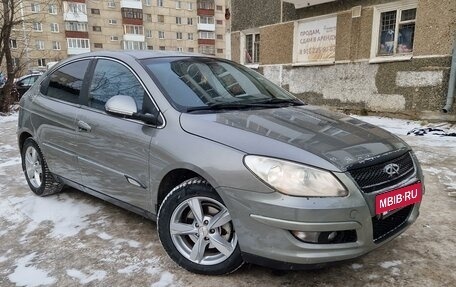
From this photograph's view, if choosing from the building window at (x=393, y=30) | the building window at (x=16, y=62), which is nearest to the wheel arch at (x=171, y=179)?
the building window at (x=393, y=30)

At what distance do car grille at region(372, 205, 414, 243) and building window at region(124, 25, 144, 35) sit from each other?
57.1 meters

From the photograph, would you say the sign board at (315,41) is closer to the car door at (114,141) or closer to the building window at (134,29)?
the car door at (114,141)

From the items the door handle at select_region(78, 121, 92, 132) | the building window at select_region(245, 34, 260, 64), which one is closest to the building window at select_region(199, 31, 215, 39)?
the building window at select_region(245, 34, 260, 64)

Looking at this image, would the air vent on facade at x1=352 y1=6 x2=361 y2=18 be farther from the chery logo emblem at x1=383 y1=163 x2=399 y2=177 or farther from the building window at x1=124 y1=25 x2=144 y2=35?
the building window at x1=124 y1=25 x2=144 y2=35

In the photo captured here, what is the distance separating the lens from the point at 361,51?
1000cm

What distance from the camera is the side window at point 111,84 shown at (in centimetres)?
297

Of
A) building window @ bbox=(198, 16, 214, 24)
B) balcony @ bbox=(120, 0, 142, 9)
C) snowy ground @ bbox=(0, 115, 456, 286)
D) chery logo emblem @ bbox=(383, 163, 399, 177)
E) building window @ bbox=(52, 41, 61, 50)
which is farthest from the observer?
building window @ bbox=(198, 16, 214, 24)

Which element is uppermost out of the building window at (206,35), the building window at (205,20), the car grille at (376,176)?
the building window at (205,20)

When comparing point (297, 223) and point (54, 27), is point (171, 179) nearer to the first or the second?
point (297, 223)

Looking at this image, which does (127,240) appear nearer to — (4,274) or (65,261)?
(65,261)

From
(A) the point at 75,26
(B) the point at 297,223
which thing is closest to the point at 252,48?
(B) the point at 297,223

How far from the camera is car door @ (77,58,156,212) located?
279cm

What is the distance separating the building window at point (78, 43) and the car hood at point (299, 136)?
55098mm

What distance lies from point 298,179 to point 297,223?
0.80 ft
